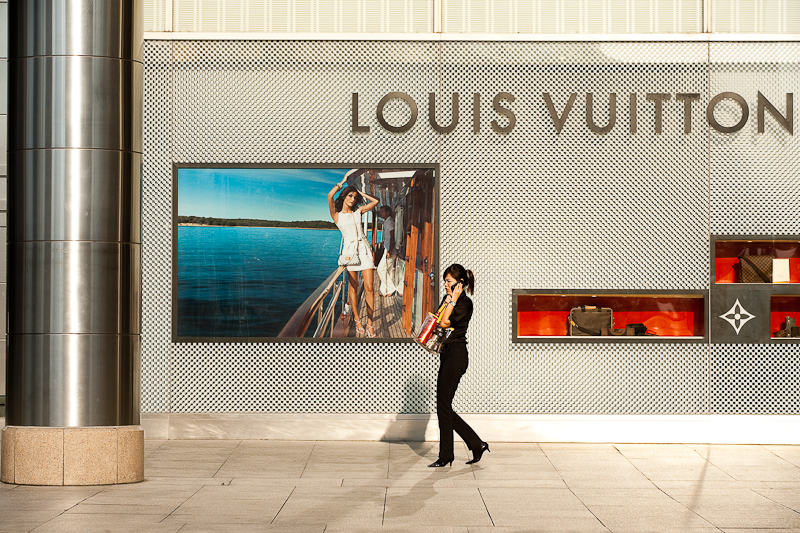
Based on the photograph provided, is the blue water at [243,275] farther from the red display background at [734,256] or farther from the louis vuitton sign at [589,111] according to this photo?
the red display background at [734,256]

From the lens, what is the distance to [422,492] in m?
7.67

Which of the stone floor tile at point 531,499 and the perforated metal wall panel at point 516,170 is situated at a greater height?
the perforated metal wall panel at point 516,170

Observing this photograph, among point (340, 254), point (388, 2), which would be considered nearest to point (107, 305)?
point (340, 254)

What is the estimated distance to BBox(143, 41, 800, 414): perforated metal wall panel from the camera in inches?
428

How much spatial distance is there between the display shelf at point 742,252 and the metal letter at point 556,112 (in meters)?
2.31

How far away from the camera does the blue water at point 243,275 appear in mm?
10859

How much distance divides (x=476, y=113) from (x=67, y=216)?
16.5ft

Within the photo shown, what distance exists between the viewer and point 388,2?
10.9 meters

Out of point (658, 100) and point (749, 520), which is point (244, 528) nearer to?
point (749, 520)

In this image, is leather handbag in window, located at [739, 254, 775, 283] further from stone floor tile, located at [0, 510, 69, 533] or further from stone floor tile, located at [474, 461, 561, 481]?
stone floor tile, located at [0, 510, 69, 533]

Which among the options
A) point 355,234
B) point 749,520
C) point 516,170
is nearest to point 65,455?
point 355,234

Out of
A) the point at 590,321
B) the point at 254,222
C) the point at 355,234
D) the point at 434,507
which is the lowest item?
the point at 434,507

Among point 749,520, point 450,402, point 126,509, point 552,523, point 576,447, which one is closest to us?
point 552,523

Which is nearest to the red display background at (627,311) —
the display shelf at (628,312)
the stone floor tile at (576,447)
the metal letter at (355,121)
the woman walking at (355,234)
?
the display shelf at (628,312)
